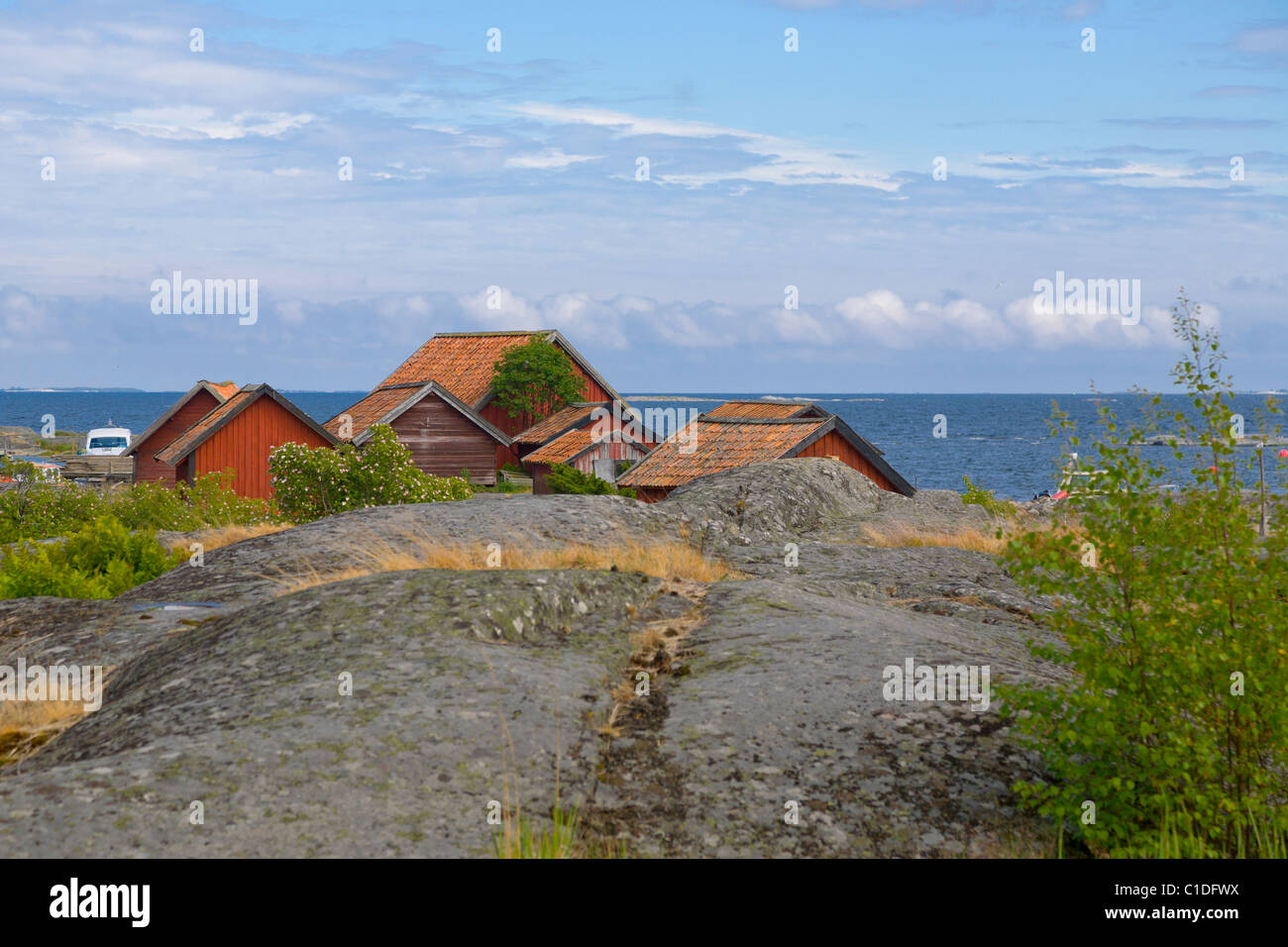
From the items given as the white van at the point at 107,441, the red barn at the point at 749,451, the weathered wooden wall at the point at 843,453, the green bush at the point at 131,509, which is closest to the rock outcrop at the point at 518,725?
the green bush at the point at 131,509

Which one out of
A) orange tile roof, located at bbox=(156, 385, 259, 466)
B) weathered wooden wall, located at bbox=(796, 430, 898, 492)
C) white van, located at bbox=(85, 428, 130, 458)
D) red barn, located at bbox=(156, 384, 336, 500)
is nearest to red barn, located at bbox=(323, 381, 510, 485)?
red barn, located at bbox=(156, 384, 336, 500)

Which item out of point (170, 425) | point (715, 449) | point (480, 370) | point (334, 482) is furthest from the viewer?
point (480, 370)

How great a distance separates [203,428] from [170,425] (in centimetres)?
862

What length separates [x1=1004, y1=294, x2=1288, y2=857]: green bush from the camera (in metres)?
4.90

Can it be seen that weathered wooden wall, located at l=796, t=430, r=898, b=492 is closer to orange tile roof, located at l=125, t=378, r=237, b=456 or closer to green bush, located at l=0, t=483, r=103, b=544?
green bush, located at l=0, t=483, r=103, b=544

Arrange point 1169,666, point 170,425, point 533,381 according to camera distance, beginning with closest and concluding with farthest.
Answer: point 1169,666 → point 170,425 → point 533,381

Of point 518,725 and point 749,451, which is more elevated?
point 749,451

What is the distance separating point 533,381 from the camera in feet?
184

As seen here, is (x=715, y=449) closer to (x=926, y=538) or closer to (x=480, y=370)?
(x=926, y=538)

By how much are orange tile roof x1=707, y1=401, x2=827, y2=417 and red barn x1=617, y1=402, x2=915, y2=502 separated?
2.67 m

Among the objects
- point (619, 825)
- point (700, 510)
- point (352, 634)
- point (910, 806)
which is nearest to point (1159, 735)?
point (910, 806)

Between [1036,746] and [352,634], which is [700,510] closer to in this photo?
[352,634]

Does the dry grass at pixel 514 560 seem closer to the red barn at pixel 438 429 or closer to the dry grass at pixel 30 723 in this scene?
the dry grass at pixel 30 723


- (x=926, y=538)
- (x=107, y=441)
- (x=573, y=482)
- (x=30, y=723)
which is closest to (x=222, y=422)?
(x=573, y=482)
